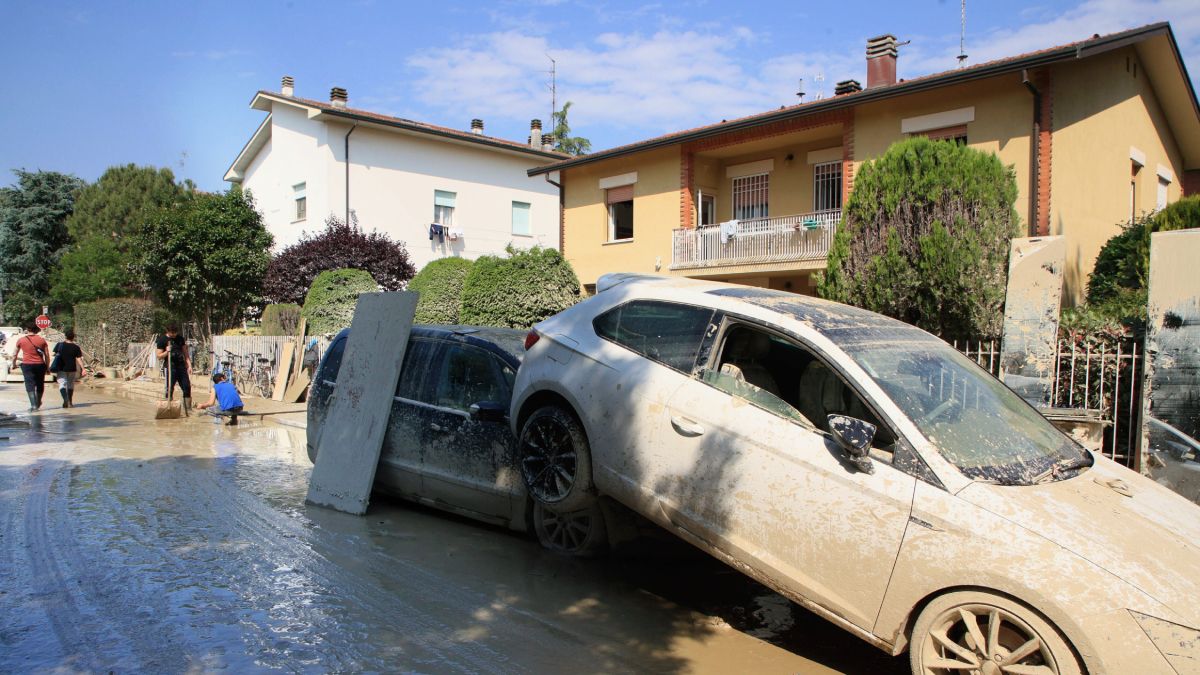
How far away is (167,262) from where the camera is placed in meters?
23.2

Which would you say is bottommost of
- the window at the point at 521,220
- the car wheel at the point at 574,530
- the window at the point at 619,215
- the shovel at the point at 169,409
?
the shovel at the point at 169,409

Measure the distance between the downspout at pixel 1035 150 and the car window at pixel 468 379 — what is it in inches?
461

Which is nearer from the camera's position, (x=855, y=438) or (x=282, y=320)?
(x=855, y=438)

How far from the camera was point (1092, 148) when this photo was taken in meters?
14.6

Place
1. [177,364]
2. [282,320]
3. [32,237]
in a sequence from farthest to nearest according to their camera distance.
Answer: [32,237], [282,320], [177,364]

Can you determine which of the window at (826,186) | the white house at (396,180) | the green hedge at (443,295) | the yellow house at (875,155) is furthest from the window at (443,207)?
the window at (826,186)

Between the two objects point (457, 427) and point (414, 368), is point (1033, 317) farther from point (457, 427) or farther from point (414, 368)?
point (414, 368)

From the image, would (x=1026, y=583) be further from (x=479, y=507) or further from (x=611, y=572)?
(x=479, y=507)

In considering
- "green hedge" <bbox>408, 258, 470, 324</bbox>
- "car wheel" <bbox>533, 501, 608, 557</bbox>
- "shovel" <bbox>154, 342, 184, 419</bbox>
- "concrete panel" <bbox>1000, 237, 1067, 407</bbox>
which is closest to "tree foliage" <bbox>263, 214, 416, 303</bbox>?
"green hedge" <bbox>408, 258, 470, 324</bbox>

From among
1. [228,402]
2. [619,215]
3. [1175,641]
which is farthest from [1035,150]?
[228,402]

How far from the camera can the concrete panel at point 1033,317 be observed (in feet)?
24.4

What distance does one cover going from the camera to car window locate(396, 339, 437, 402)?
6.64 m

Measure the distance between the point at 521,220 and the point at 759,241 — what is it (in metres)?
14.4

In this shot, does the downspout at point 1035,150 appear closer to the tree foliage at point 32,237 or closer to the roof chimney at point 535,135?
the roof chimney at point 535,135
